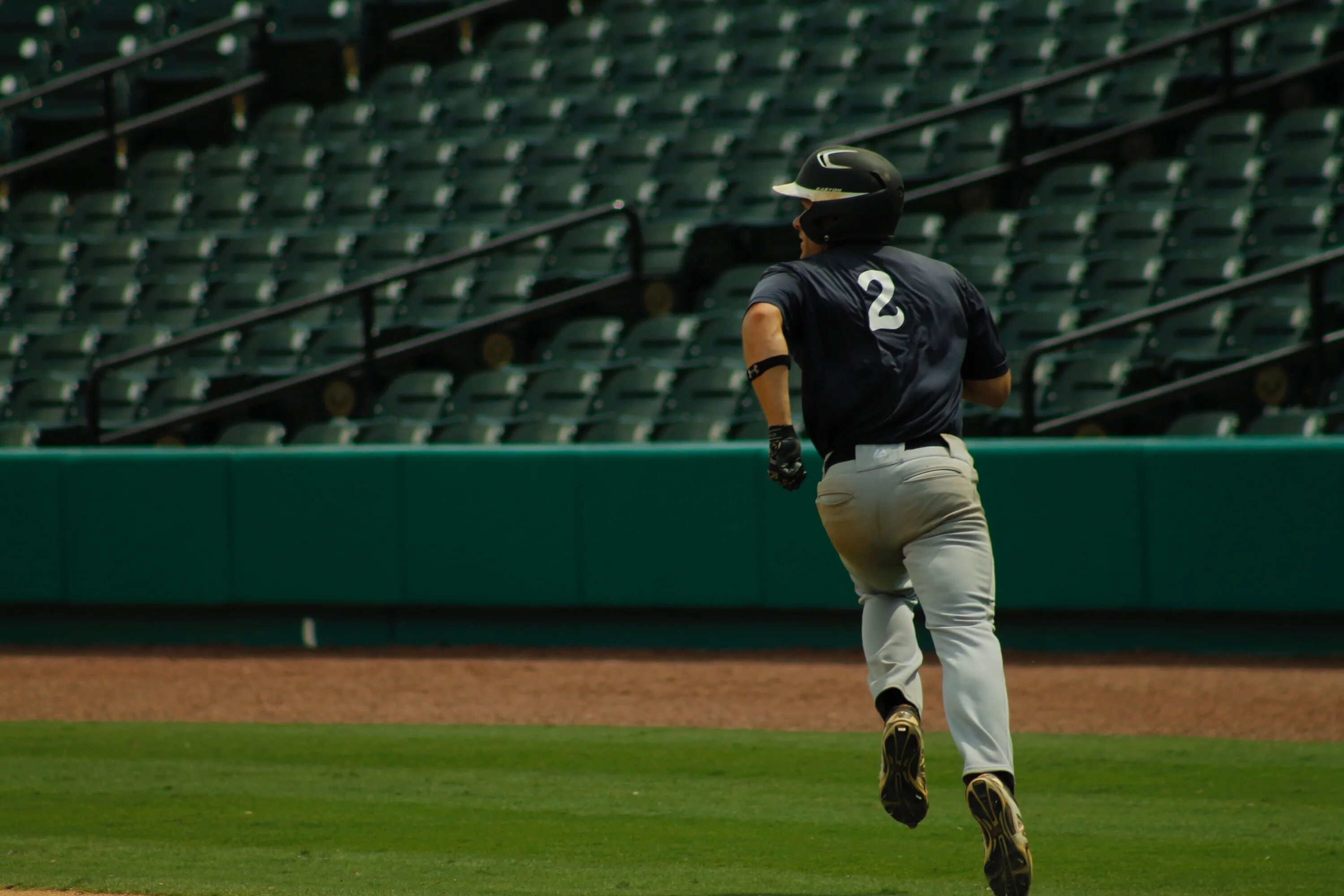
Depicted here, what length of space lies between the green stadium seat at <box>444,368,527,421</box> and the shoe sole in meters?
7.76

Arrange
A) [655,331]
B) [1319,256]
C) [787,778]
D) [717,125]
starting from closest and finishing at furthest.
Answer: [787,778] < [1319,256] < [655,331] < [717,125]

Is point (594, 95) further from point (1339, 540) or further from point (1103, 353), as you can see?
point (1339, 540)

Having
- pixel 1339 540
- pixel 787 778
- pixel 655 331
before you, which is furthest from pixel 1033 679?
pixel 655 331

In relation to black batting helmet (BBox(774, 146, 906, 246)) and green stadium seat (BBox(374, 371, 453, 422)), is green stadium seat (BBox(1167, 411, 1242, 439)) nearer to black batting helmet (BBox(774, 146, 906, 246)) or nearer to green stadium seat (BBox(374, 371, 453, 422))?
green stadium seat (BBox(374, 371, 453, 422))

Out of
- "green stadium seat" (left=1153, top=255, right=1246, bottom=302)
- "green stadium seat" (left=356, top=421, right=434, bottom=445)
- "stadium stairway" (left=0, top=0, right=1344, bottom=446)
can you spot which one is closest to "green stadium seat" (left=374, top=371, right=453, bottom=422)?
"stadium stairway" (left=0, top=0, right=1344, bottom=446)

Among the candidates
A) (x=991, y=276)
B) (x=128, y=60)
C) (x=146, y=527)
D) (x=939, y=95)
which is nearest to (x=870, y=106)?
(x=939, y=95)

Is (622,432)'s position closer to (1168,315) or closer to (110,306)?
(1168,315)

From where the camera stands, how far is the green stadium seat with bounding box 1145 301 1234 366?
34.7ft

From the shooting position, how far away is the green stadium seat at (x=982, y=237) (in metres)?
12.1

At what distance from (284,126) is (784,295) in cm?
1330

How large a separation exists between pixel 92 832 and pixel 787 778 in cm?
243

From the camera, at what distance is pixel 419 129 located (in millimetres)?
Answer: 15773

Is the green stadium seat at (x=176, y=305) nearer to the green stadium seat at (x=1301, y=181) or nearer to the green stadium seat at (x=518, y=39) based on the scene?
the green stadium seat at (x=518, y=39)

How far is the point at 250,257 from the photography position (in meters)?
14.4
